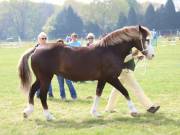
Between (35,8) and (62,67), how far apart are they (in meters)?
115

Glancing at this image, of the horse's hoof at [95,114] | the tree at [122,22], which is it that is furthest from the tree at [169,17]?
the horse's hoof at [95,114]

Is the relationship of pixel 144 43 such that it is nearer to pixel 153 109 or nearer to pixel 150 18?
pixel 153 109

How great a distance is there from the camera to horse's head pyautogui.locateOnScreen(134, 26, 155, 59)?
9.75 meters

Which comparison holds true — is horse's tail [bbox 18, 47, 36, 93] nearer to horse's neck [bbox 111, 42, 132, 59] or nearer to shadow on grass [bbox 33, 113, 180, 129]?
shadow on grass [bbox 33, 113, 180, 129]

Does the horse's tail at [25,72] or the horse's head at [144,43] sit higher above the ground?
the horse's head at [144,43]

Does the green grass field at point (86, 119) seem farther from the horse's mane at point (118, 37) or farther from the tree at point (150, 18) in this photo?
the tree at point (150, 18)

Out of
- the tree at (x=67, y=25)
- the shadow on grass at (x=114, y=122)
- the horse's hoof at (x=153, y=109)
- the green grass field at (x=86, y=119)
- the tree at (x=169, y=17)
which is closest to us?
the green grass field at (x=86, y=119)

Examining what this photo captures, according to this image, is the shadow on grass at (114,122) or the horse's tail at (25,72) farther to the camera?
the horse's tail at (25,72)

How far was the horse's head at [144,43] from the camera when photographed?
9752 millimetres

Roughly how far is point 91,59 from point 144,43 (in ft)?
4.14

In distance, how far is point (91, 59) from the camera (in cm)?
972

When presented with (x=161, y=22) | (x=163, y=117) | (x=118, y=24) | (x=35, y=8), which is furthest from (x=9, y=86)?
(x=35, y=8)

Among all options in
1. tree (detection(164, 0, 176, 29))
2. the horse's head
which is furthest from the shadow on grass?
tree (detection(164, 0, 176, 29))

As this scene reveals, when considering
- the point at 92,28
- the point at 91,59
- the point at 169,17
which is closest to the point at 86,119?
the point at 91,59
